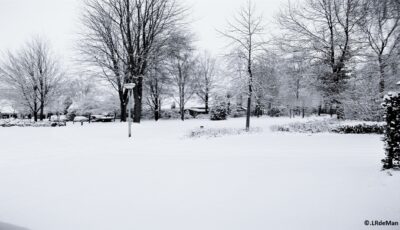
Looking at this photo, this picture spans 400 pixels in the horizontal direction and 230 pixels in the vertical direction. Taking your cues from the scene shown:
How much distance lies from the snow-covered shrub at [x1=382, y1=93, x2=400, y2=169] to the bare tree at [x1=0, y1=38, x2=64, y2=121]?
113 feet

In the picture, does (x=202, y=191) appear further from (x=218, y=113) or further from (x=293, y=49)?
(x=218, y=113)

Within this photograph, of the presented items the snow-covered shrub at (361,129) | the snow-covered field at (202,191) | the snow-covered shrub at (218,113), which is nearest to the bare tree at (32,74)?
the snow-covered shrub at (218,113)

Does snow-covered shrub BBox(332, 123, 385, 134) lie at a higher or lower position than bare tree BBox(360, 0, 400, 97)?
lower

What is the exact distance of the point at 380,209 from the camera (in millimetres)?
3902

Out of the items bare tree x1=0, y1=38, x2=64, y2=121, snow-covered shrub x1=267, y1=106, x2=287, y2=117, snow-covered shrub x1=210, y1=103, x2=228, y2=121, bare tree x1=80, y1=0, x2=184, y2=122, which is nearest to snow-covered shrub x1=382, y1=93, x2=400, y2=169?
bare tree x1=80, y1=0, x2=184, y2=122

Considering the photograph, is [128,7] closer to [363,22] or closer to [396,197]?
[363,22]

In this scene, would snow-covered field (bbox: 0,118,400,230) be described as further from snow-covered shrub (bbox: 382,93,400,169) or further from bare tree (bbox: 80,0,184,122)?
bare tree (bbox: 80,0,184,122)

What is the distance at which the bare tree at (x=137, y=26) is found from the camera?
2028 cm

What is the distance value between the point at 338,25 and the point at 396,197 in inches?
685

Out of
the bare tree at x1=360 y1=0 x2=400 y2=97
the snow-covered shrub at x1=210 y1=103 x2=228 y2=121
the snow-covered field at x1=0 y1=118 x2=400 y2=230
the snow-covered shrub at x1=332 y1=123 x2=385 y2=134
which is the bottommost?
the snow-covered field at x1=0 y1=118 x2=400 y2=230

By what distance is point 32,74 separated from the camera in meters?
29.7

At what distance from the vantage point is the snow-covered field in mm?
3738

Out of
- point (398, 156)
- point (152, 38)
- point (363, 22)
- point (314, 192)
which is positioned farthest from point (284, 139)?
point (152, 38)

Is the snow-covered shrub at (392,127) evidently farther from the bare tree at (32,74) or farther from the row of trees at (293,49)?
the bare tree at (32,74)
